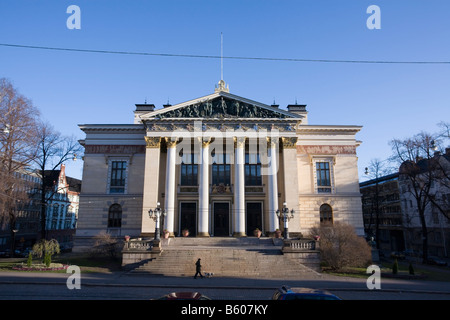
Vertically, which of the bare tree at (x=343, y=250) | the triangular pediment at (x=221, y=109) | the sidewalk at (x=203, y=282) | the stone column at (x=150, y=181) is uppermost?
the triangular pediment at (x=221, y=109)

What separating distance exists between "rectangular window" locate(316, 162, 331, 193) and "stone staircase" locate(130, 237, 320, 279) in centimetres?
1203

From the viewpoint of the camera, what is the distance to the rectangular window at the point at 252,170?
35.7m

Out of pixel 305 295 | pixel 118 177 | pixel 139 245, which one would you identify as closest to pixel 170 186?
pixel 118 177

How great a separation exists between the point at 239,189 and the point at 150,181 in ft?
31.8

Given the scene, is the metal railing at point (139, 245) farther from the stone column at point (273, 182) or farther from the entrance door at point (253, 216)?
the entrance door at point (253, 216)

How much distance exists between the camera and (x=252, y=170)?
36031 mm

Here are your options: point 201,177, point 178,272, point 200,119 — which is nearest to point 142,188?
point 201,177

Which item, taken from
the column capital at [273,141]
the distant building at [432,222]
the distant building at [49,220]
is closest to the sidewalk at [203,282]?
the column capital at [273,141]

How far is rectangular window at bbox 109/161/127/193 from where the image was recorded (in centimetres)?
3559

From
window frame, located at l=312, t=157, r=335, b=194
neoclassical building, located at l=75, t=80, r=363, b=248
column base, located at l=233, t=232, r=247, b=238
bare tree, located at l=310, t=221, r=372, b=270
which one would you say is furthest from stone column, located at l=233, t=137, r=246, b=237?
window frame, located at l=312, t=157, r=335, b=194

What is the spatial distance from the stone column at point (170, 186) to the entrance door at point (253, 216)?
878cm

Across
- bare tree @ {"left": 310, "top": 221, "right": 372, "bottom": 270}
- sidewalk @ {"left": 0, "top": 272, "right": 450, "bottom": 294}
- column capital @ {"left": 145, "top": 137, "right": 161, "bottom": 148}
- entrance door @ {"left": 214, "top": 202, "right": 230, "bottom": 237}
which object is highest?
column capital @ {"left": 145, "top": 137, "right": 161, "bottom": 148}

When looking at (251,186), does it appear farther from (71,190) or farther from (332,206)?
(71,190)

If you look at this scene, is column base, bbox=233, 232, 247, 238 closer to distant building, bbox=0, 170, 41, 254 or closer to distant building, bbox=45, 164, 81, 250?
distant building, bbox=0, 170, 41, 254
